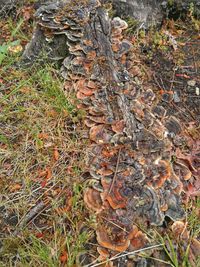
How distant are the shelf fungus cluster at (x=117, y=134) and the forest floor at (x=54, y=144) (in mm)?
143

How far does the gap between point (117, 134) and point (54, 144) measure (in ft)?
2.21

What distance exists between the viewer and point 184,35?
16.6ft

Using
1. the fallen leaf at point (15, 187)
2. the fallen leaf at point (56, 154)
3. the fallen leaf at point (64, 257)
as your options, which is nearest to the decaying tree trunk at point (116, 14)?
the fallen leaf at point (56, 154)

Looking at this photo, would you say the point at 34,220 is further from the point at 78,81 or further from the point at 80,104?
the point at 78,81

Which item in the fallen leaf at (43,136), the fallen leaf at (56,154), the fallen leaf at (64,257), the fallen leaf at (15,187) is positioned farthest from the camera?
the fallen leaf at (43,136)

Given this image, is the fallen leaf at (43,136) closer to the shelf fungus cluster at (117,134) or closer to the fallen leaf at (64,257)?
the shelf fungus cluster at (117,134)

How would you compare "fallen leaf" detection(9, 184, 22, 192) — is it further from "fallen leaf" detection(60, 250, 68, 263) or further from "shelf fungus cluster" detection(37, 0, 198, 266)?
"fallen leaf" detection(60, 250, 68, 263)

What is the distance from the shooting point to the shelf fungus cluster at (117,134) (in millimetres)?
2814

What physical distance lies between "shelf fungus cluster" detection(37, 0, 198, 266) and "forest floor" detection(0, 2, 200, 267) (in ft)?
0.47

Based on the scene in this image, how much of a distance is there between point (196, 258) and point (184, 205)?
0.54 m

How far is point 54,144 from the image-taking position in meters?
3.56

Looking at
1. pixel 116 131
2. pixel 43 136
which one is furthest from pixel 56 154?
pixel 116 131

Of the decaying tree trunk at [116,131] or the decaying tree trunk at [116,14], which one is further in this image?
the decaying tree trunk at [116,14]

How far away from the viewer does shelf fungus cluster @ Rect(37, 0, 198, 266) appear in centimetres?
281
